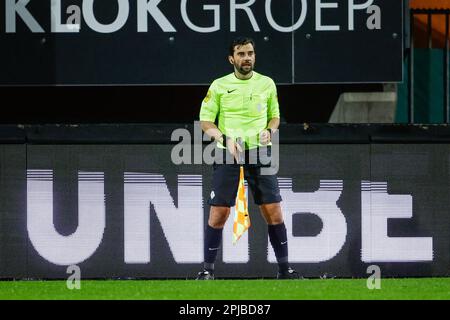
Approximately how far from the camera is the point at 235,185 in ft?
34.0

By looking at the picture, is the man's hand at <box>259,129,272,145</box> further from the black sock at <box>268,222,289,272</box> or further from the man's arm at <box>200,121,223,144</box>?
the black sock at <box>268,222,289,272</box>

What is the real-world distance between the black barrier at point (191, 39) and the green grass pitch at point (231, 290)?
Answer: 2064mm

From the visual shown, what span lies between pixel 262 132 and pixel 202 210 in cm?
109

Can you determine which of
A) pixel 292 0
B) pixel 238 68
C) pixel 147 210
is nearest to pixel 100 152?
pixel 147 210

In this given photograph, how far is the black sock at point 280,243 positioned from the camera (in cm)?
1038

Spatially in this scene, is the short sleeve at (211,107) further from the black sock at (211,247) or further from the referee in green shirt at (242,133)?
the black sock at (211,247)

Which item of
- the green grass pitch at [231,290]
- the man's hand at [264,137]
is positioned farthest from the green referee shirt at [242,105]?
the green grass pitch at [231,290]

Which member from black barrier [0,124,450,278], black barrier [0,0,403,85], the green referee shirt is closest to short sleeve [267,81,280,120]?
the green referee shirt

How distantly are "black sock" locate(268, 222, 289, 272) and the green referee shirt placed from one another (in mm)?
696

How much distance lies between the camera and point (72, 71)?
11680 millimetres

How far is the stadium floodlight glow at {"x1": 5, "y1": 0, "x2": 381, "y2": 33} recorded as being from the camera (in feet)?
37.9

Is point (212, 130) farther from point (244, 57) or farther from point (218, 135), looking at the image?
point (244, 57)

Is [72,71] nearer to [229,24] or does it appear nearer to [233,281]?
[229,24]

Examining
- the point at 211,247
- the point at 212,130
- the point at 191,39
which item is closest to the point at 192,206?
the point at 211,247
